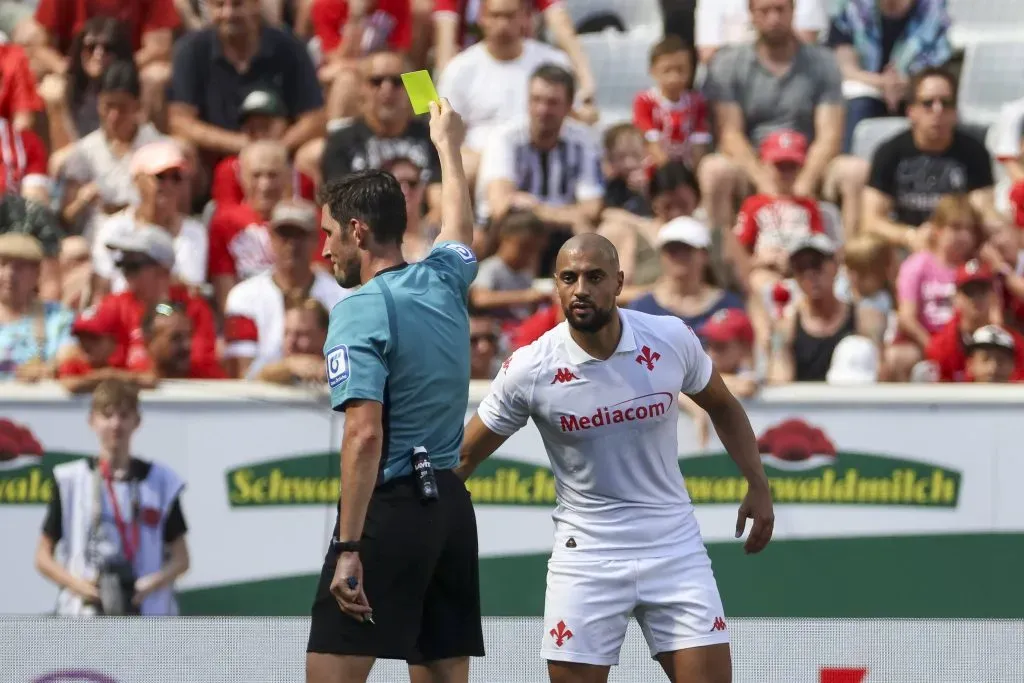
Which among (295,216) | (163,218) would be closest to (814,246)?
(295,216)

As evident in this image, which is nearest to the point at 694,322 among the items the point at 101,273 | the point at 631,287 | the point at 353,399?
the point at 631,287

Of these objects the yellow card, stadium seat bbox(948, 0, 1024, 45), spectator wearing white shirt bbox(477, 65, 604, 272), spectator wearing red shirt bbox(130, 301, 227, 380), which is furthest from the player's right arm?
stadium seat bbox(948, 0, 1024, 45)

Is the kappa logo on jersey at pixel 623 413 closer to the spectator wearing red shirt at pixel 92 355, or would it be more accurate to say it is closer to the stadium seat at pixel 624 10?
the spectator wearing red shirt at pixel 92 355

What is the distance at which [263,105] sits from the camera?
1033cm

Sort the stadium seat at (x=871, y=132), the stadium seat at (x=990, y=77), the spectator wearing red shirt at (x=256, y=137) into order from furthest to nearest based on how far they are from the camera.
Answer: the stadium seat at (x=990, y=77)
the stadium seat at (x=871, y=132)
the spectator wearing red shirt at (x=256, y=137)

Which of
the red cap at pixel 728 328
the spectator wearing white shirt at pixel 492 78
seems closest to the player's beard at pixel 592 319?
the red cap at pixel 728 328

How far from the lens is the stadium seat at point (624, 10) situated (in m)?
12.8

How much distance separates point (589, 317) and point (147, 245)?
4118 millimetres

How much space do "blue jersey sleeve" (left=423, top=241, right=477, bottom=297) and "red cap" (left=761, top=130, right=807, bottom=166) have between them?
5.18 metres

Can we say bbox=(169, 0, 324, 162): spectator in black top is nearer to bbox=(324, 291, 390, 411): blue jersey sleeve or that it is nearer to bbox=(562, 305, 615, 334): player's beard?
bbox=(562, 305, 615, 334): player's beard

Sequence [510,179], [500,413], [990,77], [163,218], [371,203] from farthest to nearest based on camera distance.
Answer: [990,77] → [510,179] → [163,218] → [500,413] → [371,203]

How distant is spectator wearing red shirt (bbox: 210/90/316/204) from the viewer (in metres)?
10.1

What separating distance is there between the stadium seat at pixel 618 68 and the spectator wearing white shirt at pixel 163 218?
11.2ft

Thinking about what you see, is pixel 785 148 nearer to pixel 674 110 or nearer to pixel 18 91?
pixel 674 110
